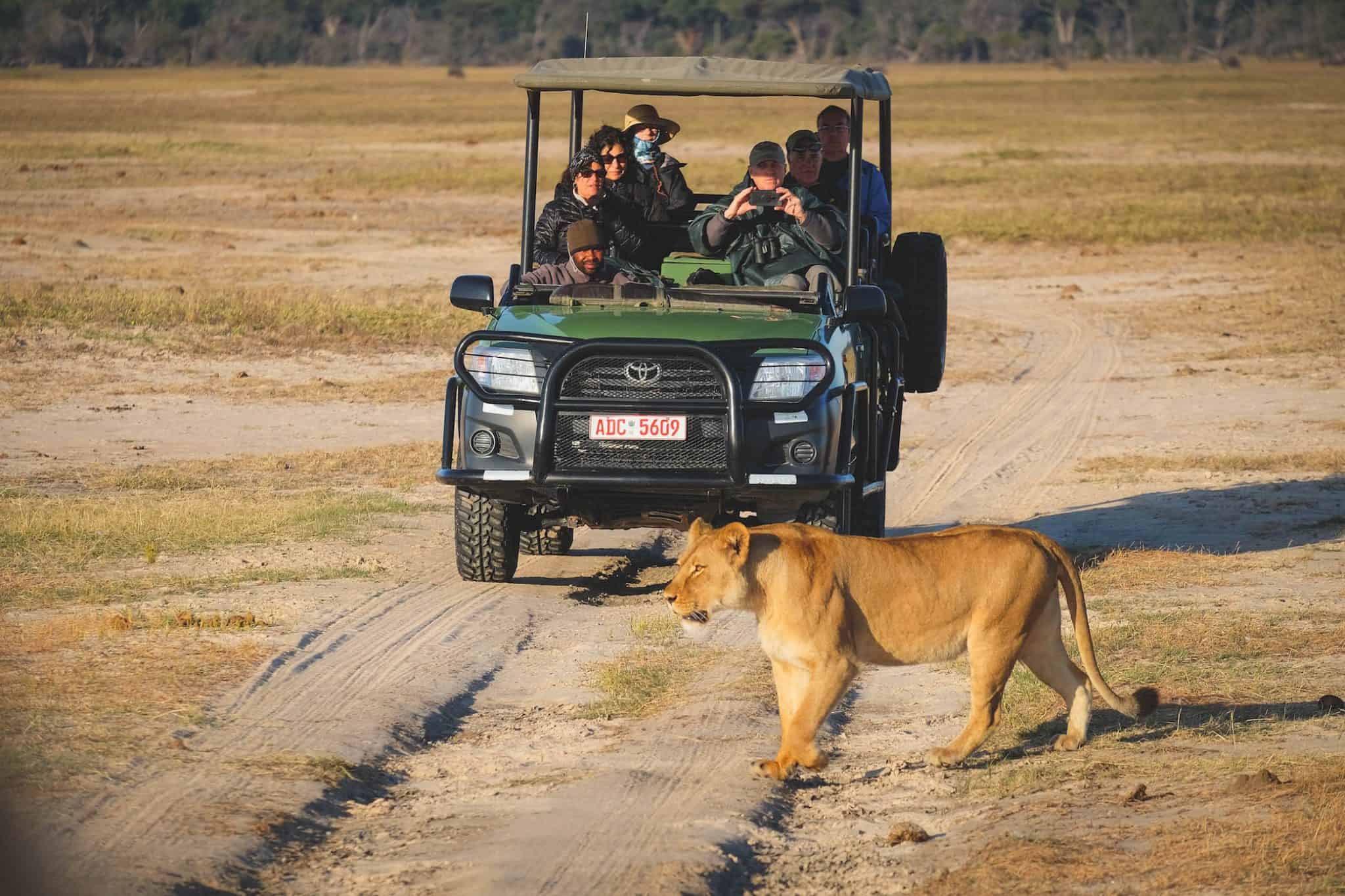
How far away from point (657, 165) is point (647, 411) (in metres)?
2.82

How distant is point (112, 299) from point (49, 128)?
30.3 m

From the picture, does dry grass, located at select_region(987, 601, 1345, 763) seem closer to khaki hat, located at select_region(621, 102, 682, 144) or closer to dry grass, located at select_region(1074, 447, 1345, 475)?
khaki hat, located at select_region(621, 102, 682, 144)

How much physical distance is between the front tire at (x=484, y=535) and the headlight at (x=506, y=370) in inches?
22.6

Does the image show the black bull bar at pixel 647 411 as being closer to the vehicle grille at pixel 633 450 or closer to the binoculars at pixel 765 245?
the vehicle grille at pixel 633 450

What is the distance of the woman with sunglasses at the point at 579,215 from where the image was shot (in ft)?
30.5

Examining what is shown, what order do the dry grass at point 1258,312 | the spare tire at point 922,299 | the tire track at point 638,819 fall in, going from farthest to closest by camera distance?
the dry grass at point 1258,312 < the spare tire at point 922,299 < the tire track at point 638,819

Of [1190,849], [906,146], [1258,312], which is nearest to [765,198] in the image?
[1190,849]

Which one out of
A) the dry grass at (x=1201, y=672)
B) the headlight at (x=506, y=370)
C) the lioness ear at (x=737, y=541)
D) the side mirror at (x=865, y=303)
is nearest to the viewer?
the lioness ear at (x=737, y=541)

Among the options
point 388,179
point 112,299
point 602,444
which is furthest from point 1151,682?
point 388,179

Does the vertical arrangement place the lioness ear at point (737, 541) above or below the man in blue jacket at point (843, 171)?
below

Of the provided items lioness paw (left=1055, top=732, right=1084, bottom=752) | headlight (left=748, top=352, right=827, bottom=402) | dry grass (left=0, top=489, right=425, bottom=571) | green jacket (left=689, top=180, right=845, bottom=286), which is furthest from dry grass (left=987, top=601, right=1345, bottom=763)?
dry grass (left=0, top=489, right=425, bottom=571)

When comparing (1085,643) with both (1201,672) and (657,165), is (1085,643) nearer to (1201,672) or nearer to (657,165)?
(1201,672)

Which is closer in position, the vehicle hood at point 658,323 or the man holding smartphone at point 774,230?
the vehicle hood at point 658,323

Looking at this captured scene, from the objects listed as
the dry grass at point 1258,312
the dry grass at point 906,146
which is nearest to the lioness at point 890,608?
the dry grass at point 1258,312
